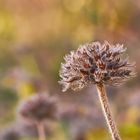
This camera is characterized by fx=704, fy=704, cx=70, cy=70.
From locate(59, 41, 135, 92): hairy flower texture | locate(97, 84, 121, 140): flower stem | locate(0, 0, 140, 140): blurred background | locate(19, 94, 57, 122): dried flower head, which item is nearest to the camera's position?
locate(97, 84, 121, 140): flower stem

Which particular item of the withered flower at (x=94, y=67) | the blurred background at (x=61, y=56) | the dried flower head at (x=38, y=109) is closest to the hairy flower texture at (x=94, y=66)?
the withered flower at (x=94, y=67)

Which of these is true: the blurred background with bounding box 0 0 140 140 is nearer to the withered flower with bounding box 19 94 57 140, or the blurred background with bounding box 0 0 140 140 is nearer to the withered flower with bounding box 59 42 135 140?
the withered flower with bounding box 19 94 57 140

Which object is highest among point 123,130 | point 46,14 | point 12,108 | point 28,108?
point 46,14

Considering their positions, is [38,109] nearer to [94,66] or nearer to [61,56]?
[94,66]

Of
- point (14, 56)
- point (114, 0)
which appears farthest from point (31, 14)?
point (114, 0)

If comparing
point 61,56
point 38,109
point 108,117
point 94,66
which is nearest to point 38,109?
point 38,109

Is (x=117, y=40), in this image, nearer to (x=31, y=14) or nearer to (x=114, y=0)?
(x=114, y=0)

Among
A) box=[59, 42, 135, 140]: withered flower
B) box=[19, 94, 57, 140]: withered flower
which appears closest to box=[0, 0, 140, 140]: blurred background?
box=[19, 94, 57, 140]: withered flower
